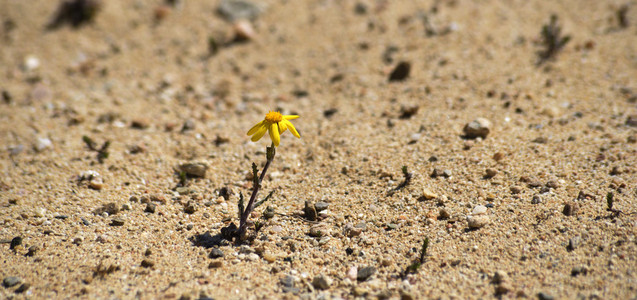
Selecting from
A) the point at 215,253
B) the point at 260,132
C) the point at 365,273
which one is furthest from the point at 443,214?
the point at 215,253

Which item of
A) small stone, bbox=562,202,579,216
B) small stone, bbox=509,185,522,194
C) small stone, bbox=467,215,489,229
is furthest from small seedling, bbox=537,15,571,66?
small stone, bbox=467,215,489,229

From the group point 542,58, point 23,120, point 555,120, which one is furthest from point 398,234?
point 23,120

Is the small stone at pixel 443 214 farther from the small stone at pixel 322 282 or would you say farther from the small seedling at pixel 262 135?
the small seedling at pixel 262 135

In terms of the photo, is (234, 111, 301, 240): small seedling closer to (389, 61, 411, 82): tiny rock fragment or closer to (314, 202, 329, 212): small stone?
(314, 202, 329, 212): small stone

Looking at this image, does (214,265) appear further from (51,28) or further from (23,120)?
(51,28)

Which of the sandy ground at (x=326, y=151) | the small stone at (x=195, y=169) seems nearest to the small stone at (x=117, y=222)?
the sandy ground at (x=326, y=151)
